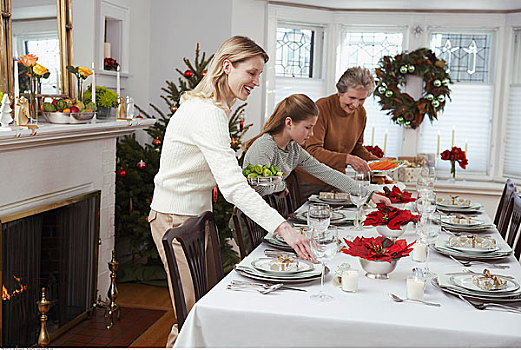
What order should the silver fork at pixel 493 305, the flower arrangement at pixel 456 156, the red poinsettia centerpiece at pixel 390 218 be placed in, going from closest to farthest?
the silver fork at pixel 493 305, the red poinsettia centerpiece at pixel 390 218, the flower arrangement at pixel 456 156

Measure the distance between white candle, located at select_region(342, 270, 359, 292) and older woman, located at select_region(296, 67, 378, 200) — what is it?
180 cm

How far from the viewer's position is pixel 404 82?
5.60m

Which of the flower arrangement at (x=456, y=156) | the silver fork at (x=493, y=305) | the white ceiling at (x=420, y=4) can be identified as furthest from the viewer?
the flower arrangement at (x=456, y=156)

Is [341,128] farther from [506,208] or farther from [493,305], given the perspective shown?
[493,305]

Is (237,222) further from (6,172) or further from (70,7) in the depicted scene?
(70,7)

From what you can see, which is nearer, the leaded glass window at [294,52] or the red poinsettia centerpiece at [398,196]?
the red poinsettia centerpiece at [398,196]

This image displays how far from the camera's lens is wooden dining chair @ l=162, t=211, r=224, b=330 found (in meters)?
1.90

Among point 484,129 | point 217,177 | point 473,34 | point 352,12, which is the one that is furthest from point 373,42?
point 217,177

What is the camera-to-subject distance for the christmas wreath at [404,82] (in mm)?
5535

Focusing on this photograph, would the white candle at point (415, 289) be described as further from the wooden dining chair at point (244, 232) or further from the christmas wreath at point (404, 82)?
the christmas wreath at point (404, 82)

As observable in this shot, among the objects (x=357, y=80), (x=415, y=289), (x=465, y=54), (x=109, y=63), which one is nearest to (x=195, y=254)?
(x=415, y=289)

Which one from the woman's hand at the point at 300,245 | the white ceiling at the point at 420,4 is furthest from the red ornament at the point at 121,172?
the woman's hand at the point at 300,245

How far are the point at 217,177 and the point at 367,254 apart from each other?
0.56 metres

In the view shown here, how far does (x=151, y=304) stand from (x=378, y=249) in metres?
2.37
